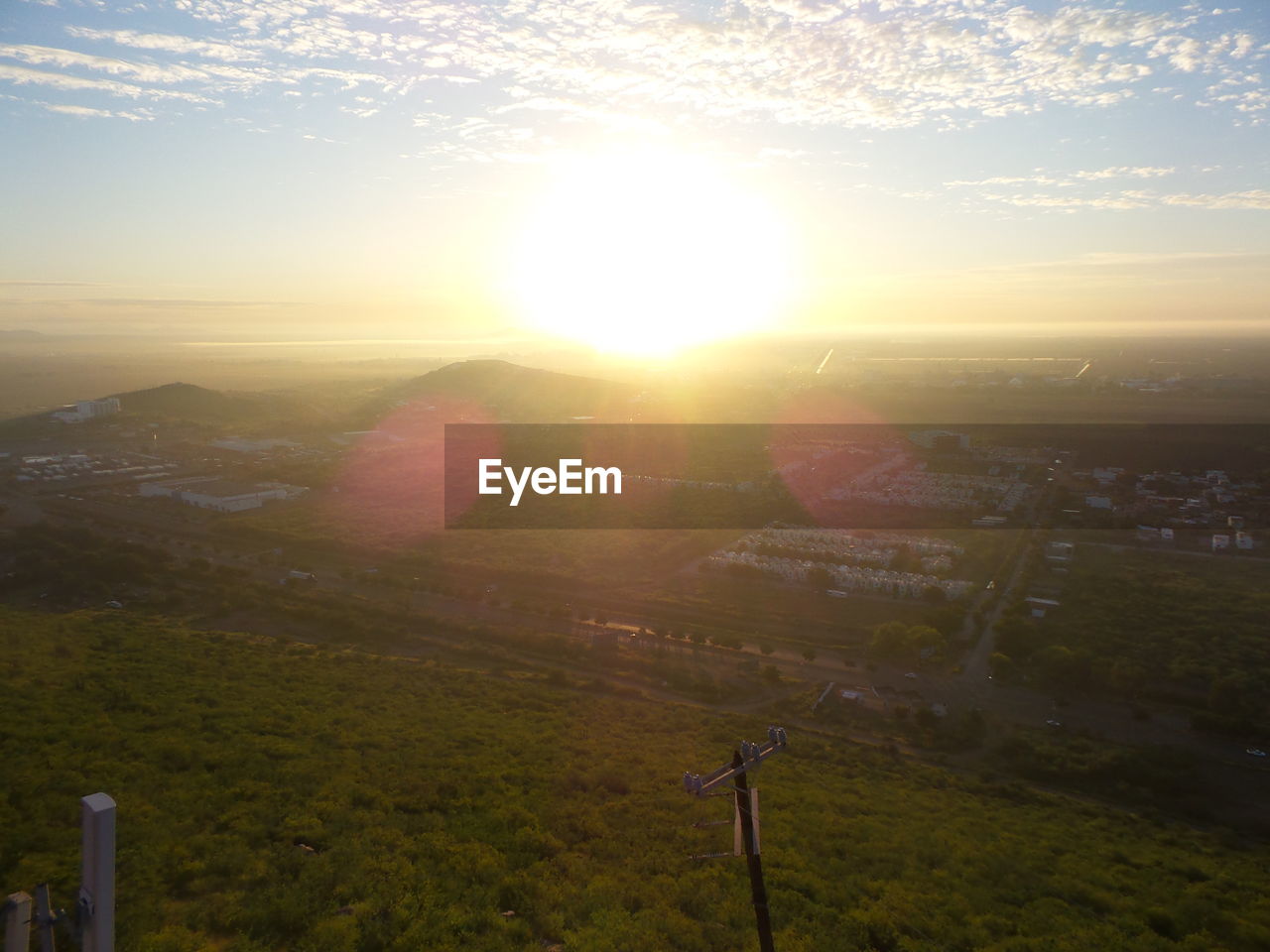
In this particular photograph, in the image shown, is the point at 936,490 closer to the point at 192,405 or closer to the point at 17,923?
the point at 17,923

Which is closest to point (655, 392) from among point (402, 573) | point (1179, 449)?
point (1179, 449)

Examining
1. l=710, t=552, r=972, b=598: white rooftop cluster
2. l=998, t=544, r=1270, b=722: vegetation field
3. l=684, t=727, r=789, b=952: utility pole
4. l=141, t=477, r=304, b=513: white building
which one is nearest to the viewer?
l=684, t=727, r=789, b=952: utility pole

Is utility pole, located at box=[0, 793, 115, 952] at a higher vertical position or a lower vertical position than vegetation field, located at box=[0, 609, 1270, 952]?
higher

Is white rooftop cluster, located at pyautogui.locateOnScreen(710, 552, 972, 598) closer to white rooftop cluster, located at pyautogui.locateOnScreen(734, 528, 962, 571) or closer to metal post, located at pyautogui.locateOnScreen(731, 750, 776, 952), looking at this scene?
white rooftop cluster, located at pyautogui.locateOnScreen(734, 528, 962, 571)

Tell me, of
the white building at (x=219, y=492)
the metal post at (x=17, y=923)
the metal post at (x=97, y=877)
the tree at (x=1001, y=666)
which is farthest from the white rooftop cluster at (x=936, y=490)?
the metal post at (x=17, y=923)

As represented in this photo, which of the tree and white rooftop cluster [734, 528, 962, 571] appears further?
white rooftop cluster [734, 528, 962, 571]

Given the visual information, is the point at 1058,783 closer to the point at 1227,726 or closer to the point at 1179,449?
the point at 1227,726

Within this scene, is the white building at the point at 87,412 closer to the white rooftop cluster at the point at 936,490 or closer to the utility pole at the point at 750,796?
the white rooftop cluster at the point at 936,490

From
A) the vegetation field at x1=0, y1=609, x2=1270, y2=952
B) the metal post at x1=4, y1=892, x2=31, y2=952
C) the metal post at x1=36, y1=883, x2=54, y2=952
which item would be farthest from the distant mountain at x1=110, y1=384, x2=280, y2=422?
the metal post at x1=4, y1=892, x2=31, y2=952
